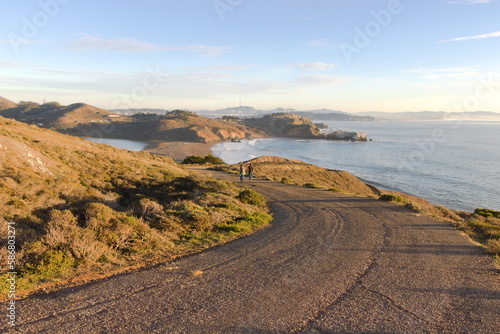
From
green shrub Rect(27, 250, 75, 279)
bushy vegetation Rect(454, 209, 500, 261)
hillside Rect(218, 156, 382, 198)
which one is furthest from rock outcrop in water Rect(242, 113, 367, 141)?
green shrub Rect(27, 250, 75, 279)

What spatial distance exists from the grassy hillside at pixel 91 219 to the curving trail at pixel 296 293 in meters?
0.95

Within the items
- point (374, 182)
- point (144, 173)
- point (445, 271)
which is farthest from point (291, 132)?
point (445, 271)

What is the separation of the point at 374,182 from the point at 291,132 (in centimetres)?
11674

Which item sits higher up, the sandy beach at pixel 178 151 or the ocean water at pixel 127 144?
the ocean water at pixel 127 144

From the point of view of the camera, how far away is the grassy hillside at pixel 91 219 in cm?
695

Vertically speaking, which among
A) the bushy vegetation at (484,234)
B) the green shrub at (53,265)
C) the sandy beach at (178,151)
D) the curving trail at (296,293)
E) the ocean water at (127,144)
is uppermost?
the green shrub at (53,265)

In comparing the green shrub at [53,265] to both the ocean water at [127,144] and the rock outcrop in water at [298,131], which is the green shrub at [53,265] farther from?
the rock outcrop in water at [298,131]

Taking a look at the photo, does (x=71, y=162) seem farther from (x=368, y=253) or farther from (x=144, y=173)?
(x=368, y=253)

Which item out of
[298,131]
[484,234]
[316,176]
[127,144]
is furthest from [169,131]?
[484,234]

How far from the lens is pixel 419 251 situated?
9633 millimetres

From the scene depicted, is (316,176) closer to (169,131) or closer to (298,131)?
(169,131)

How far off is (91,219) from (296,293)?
650 centimetres

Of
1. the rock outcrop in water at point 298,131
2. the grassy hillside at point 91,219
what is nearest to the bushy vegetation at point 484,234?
the grassy hillside at point 91,219

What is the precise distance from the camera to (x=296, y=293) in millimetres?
6340
